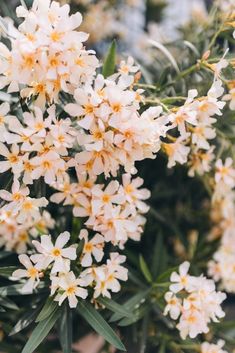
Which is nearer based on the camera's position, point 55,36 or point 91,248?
point 55,36

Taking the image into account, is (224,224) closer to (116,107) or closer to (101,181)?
(101,181)

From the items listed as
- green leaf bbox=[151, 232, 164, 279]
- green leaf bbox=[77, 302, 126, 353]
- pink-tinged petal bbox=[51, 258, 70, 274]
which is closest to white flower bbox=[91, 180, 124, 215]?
pink-tinged petal bbox=[51, 258, 70, 274]

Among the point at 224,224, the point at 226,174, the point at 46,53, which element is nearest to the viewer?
the point at 46,53

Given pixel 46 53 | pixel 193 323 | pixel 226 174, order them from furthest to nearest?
pixel 226 174 < pixel 193 323 < pixel 46 53

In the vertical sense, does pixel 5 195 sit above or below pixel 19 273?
above

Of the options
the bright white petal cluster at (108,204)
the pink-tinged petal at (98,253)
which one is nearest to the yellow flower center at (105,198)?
the bright white petal cluster at (108,204)

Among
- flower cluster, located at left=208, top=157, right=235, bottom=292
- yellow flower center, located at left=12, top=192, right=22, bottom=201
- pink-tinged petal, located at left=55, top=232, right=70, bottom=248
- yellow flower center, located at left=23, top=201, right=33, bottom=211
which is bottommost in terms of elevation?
flower cluster, located at left=208, top=157, right=235, bottom=292

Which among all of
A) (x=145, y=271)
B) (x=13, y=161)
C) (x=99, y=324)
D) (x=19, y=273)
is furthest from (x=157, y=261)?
(x=13, y=161)

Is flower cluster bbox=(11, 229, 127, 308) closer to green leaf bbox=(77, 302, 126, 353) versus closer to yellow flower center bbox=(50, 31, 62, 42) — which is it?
green leaf bbox=(77, 302, 126, 353)
